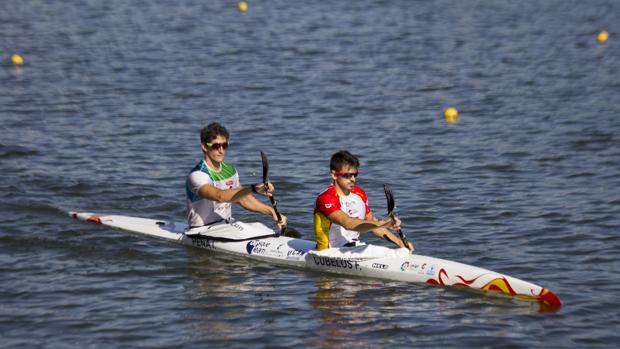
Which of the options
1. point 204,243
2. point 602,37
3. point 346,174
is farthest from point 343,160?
point 602,37

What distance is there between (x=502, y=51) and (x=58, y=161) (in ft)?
55.7

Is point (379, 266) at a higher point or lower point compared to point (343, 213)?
lower

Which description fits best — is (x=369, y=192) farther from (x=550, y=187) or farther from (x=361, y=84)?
(x=361, y=84)

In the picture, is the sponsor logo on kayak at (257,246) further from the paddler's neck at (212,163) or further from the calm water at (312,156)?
the paddler's neck at (212,163)

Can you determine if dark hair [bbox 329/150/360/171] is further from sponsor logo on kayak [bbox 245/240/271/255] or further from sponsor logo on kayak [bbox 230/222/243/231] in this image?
sponsor logo on kayak [bbox 230/222/243/231]

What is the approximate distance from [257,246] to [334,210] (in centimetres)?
207

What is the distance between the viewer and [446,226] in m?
16.2

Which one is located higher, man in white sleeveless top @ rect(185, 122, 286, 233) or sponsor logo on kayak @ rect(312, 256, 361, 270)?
man in white sleeveless top @ rect(185, 122, 286, 233)

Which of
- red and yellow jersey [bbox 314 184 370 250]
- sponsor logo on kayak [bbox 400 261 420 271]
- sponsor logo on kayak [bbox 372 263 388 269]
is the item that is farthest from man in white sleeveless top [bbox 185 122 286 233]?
sponsor logo on kayak [bbox 400 261 420 271]

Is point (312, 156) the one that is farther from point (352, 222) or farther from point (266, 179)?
point (352, 222)

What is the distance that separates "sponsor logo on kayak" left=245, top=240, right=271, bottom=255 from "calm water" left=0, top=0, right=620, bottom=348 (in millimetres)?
238

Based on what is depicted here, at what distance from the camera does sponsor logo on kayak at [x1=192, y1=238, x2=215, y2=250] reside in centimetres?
1493

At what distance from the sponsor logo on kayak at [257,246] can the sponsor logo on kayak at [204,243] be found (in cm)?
60

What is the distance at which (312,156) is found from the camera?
69.8 feet
